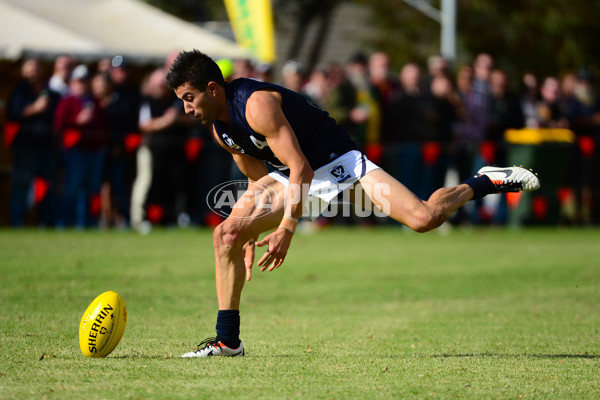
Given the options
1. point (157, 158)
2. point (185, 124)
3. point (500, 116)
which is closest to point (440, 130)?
point (500, 116)

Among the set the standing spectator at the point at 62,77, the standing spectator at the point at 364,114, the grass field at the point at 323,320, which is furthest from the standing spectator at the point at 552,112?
the standing spectator at the point at 62,77

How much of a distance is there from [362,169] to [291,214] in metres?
0.92

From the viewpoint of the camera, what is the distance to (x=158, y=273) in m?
11.1

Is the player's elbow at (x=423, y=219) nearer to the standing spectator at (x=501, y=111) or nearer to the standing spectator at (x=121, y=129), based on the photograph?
the standing spectator at (x=121, y=129)

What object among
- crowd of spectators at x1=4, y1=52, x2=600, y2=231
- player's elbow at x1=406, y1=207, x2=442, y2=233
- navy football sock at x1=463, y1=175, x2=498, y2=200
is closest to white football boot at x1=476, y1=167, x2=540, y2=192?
navy football sock at x1=463, y1=175, x2=498, y2=200

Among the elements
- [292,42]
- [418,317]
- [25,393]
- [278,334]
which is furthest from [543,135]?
[292,42]

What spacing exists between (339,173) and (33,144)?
10.4m

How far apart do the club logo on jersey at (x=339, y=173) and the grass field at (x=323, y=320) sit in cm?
121

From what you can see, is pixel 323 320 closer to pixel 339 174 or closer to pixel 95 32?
pixel 339 174

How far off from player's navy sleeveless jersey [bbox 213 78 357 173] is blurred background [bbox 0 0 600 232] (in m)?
8.76

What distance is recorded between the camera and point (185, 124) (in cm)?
1661

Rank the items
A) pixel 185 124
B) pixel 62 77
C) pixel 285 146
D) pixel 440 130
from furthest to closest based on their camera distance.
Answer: pixel 440 130
pixel 185 124
pixel 62 77
pixel 285 146

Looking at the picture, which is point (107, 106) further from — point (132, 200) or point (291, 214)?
point (291, 214)

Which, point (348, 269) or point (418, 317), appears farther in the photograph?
point (348, 269)
